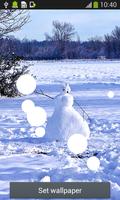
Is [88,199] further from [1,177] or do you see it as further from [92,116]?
[92,116]

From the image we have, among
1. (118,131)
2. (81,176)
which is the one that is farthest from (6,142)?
(81,176)

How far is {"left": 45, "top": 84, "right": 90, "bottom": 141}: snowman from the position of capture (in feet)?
28.0

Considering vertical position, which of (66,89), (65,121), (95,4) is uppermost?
(66,89)

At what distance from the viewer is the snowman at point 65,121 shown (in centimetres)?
854

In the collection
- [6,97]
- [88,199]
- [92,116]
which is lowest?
[88,199]

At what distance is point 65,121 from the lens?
8578 millimetres

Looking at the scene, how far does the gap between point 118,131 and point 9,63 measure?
9.65 metres

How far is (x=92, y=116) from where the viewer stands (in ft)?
42.2
